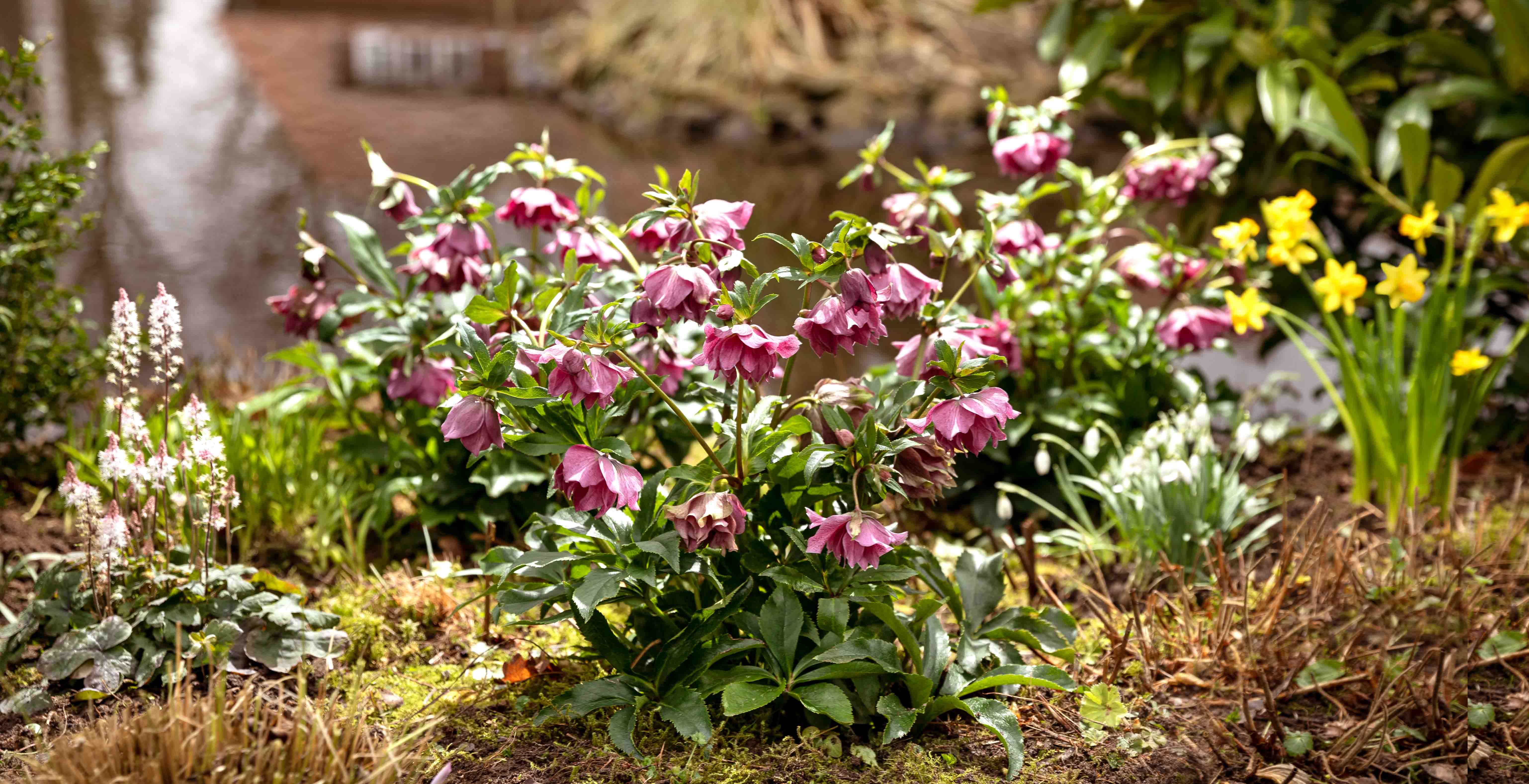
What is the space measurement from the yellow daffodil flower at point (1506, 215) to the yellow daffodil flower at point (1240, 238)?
0.39 meters

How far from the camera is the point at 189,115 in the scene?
4207mm

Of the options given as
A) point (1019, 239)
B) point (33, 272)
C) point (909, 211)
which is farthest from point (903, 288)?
point (33, 272)

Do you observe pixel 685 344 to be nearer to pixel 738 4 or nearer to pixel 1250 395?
pixel 1250 395

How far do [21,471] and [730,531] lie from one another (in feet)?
5.48

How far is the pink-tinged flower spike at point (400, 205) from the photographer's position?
158 cm

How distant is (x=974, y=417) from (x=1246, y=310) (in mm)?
985

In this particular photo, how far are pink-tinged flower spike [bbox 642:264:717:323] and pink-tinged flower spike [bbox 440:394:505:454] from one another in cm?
21

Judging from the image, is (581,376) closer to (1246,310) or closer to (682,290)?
(682,290)

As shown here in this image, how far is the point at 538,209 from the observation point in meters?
1.57

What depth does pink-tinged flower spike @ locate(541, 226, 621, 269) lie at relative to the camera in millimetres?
1568

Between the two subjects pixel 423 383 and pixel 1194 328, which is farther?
pixel 1194 328

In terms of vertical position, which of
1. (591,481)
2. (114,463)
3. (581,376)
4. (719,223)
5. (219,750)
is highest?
(719,223)

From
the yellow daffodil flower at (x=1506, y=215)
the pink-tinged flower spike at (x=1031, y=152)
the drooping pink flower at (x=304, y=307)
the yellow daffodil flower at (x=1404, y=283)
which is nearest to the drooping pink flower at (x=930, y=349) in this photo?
the pink-tinged flower spike at (x=1031, y=152)

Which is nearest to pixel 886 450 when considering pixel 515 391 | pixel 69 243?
pixel 515 391
